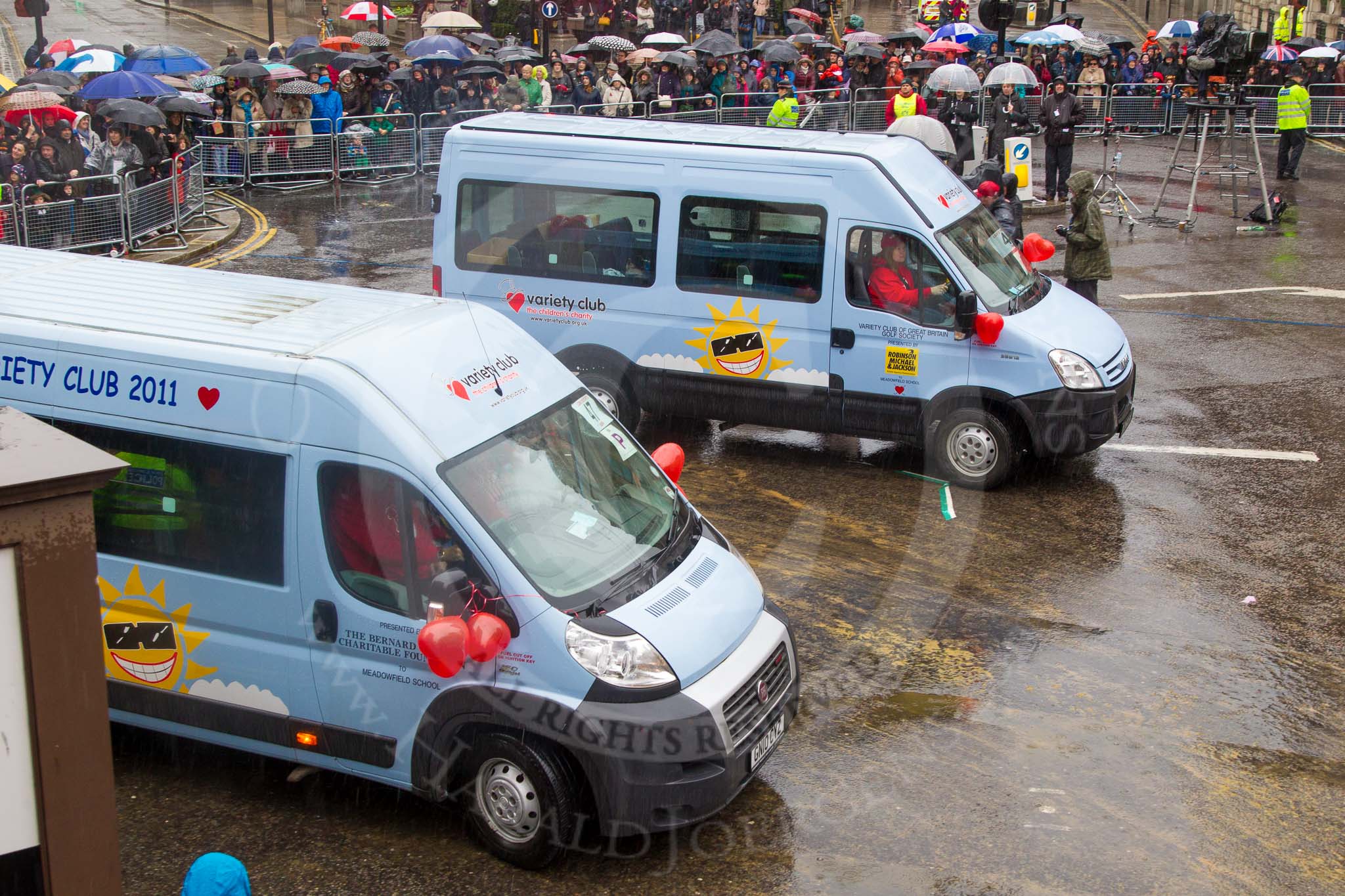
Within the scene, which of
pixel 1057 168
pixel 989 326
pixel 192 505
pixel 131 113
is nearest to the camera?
pixel 192 505

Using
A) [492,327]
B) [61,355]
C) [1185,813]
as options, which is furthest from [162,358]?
[1185,813]

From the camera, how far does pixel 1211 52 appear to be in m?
22.1

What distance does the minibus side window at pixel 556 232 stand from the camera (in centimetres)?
1138

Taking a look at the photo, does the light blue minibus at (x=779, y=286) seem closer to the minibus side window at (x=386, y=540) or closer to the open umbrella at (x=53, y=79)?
the minibus side window at (x=386, y=540)

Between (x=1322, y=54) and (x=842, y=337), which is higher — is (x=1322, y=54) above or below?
above

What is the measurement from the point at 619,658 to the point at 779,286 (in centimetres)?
576

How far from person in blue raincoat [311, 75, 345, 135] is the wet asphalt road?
49.2 feet

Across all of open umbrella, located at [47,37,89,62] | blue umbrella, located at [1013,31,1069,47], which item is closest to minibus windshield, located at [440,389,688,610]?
open umbrella, located at [47,37,89,62]

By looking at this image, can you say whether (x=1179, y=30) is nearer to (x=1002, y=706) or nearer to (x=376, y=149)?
(x=376, y=149)

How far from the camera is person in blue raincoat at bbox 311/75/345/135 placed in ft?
81.8

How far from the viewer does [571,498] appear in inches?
259

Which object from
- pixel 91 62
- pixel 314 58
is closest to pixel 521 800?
pixel 91 62

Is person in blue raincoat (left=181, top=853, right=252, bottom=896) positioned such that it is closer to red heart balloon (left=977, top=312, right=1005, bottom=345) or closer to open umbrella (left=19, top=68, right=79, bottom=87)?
red heart balloon (left=977, top=312, right=1005, bottom=345)

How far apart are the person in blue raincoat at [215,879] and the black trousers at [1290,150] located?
24.1 m
